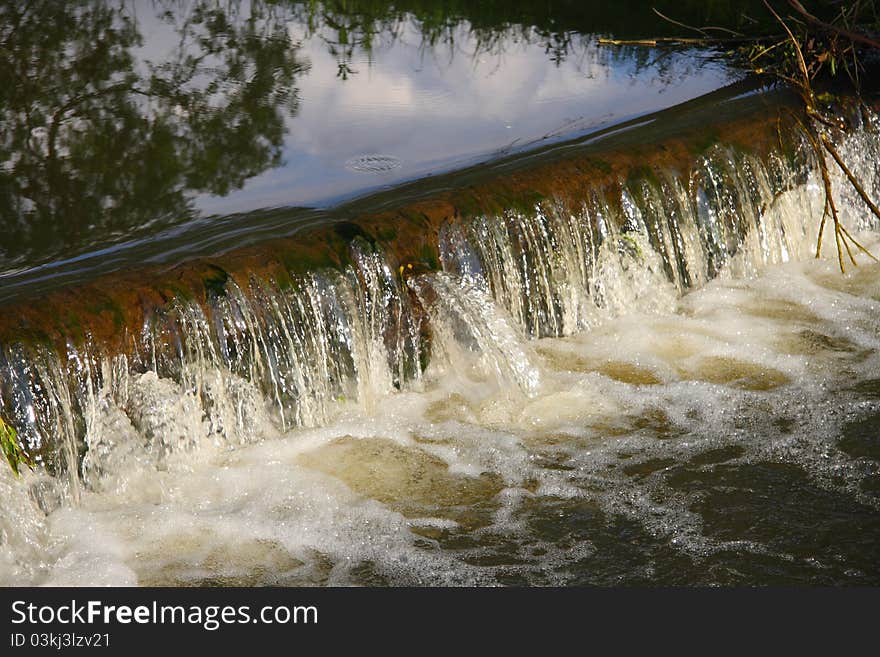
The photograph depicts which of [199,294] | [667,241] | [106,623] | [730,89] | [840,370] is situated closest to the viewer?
[106,623]

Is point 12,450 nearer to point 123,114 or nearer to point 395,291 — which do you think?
point 395,291

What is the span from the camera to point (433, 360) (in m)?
4.59

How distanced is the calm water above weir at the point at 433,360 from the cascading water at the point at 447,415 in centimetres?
1

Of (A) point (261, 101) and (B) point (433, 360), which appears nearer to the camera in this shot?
(B) point (433, 360)

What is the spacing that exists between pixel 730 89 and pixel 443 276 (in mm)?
3123

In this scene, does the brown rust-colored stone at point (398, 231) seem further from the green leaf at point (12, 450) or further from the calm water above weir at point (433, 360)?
the green leaf at point (12, 450)

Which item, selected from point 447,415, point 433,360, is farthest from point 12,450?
point 433,360

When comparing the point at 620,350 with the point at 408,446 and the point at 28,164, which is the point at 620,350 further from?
the point at 28,164

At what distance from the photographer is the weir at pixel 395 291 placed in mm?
3859

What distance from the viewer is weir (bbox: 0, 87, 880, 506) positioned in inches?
152

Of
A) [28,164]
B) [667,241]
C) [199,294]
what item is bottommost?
[667,241]

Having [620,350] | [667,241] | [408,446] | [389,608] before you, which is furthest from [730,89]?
[389,608]

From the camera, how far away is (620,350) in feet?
15.8

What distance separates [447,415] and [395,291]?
0.57 metres
